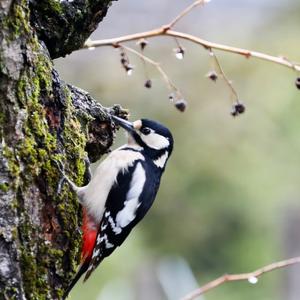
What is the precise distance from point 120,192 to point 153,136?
1.32 ft

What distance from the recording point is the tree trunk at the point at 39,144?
2926 millimetres

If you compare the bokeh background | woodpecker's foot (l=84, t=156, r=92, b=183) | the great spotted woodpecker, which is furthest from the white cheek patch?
the bokeh background

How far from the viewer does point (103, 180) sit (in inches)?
148

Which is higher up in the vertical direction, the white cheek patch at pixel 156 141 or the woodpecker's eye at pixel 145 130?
the woodpecker's eye at pixel 145 130

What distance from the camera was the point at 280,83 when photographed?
10.3 meters

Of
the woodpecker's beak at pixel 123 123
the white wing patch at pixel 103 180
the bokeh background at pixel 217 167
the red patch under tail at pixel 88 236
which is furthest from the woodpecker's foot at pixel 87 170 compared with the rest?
the bokeh background at pixel 217 167

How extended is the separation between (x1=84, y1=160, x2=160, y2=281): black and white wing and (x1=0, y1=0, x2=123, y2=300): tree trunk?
0.26m

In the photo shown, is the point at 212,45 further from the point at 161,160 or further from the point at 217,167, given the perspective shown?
the point at 217,167

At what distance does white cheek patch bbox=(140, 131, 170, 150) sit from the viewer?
407cm

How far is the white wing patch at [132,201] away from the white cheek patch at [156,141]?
25 centimetres

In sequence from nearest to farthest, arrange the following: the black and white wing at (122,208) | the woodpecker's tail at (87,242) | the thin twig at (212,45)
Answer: the thin twig at (212,45)
the woodpecker's tail at (87,242)
the black and white wing at (122,208)

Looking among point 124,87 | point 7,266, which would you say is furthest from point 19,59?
point 124,87

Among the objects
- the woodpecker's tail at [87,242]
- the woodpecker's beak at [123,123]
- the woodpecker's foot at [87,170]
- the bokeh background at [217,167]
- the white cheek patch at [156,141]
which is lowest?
the woodpecker's tail at [87,242]

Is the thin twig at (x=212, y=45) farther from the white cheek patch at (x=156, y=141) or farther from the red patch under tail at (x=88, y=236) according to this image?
the red patch under tail at (x=88, y=236)
